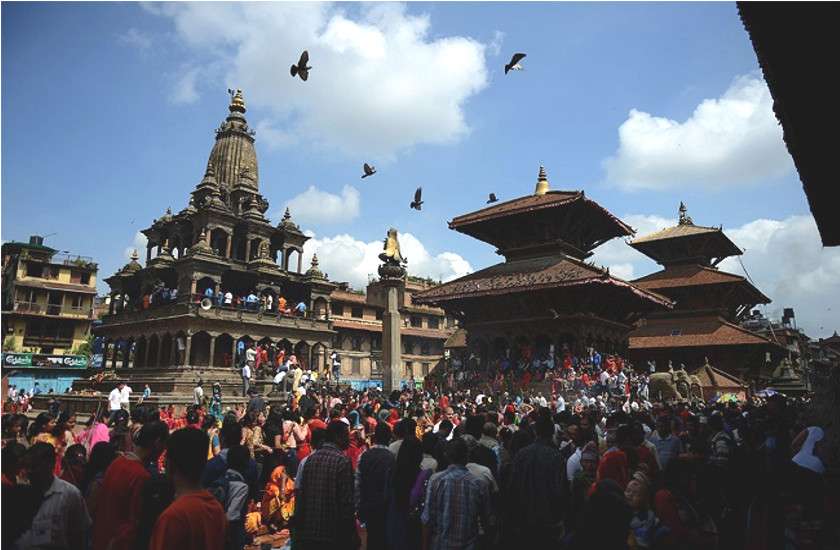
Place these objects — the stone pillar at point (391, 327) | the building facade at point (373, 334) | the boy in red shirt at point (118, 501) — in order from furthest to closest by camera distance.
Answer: the building facade at point (373, 334) < the stone pillar at point (391, 327) < the boy in red shirt at point (118, 501)

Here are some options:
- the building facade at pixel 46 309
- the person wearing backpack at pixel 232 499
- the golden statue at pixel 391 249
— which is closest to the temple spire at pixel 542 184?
the golden statue at pixel 391 249

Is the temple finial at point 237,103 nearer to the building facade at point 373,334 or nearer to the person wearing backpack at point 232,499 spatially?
the building facade at point 373,334

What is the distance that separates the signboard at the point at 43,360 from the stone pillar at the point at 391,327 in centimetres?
4030

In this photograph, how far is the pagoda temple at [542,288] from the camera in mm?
26938

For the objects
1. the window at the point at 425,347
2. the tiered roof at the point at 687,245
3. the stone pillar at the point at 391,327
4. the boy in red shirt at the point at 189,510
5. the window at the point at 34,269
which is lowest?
the boy in red shirt at the point at 189,510

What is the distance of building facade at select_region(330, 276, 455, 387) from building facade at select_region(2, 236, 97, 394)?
24610 mm

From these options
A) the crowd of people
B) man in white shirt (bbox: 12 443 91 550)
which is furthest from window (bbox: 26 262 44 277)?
man in white shirt (bbox: 12 443 91 550)

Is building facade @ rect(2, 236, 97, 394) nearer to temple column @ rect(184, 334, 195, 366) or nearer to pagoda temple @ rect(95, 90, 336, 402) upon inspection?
pagoda temple @ rect(95, 90, 336, 402)

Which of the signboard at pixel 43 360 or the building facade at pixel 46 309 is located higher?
the building facade at pixel 46 309

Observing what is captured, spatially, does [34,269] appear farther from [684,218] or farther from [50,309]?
[684,218]

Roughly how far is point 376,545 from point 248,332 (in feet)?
117

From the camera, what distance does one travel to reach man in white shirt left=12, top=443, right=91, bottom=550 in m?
3.99

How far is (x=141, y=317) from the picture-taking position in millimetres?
40031

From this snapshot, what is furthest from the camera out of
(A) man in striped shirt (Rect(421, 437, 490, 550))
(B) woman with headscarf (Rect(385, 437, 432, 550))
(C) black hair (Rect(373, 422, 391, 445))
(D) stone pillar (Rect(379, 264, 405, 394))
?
(D) stone pillar (Rect(379, 264, 405, 394))
